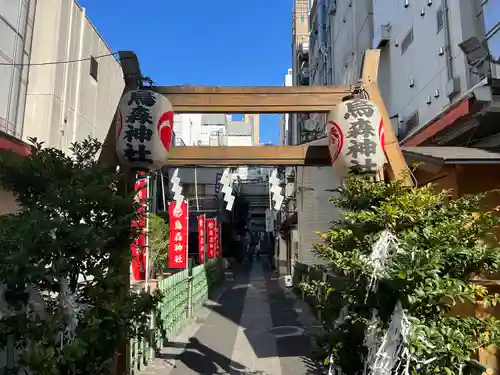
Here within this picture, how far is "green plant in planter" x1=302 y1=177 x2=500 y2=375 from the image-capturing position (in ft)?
12.9

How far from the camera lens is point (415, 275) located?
380cm

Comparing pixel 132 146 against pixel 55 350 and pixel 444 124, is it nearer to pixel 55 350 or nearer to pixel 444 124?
pixel 55 350

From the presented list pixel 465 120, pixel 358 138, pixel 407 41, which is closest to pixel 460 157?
pixel 358 138

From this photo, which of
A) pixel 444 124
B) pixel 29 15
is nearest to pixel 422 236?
pixel 444 124

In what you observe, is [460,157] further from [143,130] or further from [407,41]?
[407,41]

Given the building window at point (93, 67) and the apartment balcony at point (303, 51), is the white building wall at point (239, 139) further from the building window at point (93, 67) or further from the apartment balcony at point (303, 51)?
the building window at point (93, 67)

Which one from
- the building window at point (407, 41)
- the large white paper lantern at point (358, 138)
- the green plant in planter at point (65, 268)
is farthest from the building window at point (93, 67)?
the large white paper lantern at point (358, 138)

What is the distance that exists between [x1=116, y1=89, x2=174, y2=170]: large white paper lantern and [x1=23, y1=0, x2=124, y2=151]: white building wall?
745 cm

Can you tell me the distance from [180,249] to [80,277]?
1002 centimetres

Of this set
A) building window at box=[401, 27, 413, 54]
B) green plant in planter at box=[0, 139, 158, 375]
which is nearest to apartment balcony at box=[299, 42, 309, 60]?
building window at box=[401, 27, 413, 54]

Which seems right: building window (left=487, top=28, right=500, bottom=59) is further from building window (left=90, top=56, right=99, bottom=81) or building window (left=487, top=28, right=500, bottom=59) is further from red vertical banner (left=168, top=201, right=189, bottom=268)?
building window (left=90, top=56, right=99, bottom=81)

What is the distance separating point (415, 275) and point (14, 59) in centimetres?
1207

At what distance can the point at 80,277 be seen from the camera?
16.3 ft

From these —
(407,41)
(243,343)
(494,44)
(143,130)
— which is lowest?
(243,343)
